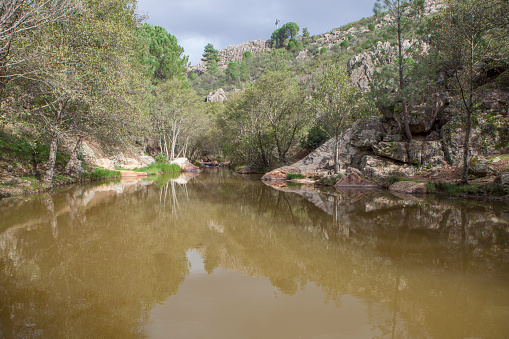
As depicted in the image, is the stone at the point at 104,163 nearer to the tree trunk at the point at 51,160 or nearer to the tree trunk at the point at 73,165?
the tree trunk at the point at 73,165

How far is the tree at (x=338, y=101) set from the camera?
80.2 feet

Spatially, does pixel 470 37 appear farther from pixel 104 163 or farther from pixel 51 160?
pixel 104 163

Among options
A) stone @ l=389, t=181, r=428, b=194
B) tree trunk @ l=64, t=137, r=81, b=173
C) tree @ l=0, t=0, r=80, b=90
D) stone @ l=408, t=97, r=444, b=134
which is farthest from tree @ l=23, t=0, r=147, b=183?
stone @ l=408, t=97, r=444, b=134

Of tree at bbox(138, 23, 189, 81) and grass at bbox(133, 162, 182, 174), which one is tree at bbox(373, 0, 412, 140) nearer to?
grass at bbox(133, 162, 182, 174)

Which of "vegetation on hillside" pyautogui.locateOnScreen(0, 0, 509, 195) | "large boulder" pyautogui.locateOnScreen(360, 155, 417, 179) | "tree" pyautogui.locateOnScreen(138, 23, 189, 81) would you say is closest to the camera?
"vegetation on hillside" pyautogui.locateOnScreen(0, 0, 509, 195)

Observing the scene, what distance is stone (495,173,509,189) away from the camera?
1463 cm

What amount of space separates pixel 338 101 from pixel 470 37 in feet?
32.4

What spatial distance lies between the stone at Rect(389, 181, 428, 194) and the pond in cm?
764

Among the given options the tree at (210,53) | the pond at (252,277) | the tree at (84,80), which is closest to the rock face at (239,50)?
the tree at (210,53)

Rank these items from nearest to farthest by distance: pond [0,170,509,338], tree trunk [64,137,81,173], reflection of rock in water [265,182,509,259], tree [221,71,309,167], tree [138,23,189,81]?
pond [0,170,509,338], reflection of rock in water [265,182,509,259], tree trunk [64,137,81,173], tree [221,71,309,167], tree [138,23,189,81]

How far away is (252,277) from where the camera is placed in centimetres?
547

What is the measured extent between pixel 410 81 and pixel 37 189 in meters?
26.6

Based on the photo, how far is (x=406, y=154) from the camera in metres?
22.6

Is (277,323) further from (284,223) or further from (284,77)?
(284,77)
